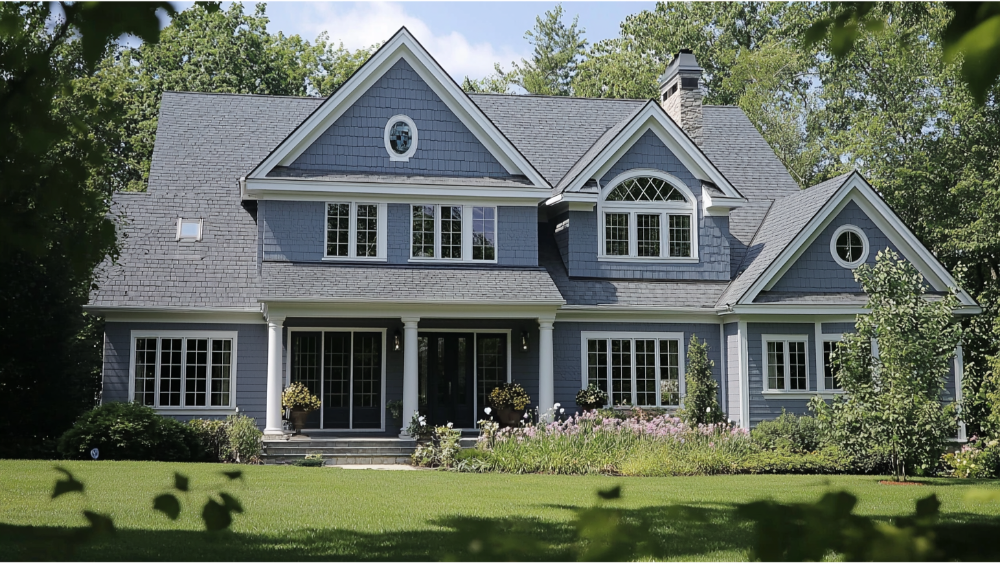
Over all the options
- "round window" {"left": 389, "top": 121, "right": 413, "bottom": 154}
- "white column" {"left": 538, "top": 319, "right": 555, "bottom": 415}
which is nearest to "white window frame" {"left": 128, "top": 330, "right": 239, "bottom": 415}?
"round window" {"left": 389, "top": 121, "right": 413, "bottom": 154}

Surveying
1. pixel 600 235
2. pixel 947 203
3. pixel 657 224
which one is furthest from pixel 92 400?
pixel 947 203

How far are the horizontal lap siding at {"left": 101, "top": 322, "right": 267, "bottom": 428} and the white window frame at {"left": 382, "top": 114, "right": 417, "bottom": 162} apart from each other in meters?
4.62

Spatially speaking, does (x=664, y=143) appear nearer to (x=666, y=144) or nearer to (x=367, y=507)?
(x=666, y=144)

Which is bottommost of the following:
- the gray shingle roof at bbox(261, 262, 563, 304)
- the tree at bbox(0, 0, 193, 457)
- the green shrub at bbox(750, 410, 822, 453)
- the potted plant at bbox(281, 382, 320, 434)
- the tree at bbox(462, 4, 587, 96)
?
the green shrub at bbox(750, 410, 822, 453)

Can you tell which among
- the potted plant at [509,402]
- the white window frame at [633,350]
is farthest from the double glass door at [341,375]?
the white window frame at [633,350]

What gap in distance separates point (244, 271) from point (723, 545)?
47.5ft

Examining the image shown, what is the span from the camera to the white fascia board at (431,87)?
20234mm

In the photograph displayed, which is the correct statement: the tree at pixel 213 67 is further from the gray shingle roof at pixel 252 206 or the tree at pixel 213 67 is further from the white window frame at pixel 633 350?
the white window frame at pixel 633 350

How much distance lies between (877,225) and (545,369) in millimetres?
8219

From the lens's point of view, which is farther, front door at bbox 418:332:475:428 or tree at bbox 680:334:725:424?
front door at bbox 418:332:475:428

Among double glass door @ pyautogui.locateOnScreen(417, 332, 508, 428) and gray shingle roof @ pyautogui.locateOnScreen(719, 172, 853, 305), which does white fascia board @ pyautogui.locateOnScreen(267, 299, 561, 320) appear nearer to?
double glass door @ pyautogui.locateOnScreen(417, 332, 508, 428)

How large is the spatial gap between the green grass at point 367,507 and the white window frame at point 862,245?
6.28 meters

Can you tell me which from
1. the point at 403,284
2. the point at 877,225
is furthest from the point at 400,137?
the point at 877,225

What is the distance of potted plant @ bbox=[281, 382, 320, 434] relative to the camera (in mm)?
19438
